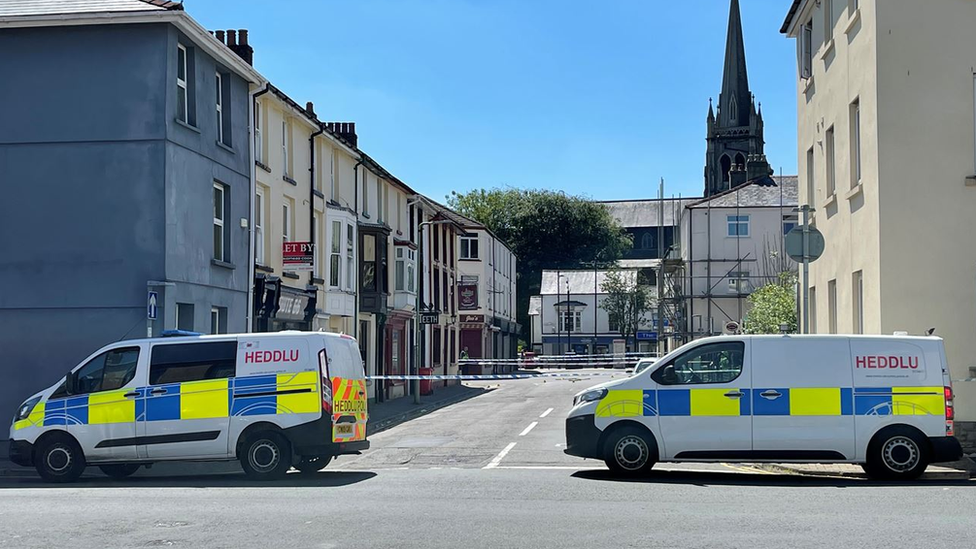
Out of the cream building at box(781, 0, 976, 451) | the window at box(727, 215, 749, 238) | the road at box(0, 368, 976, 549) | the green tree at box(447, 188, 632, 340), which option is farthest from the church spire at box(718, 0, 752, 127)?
the road at box(0, 368, 976, 549)

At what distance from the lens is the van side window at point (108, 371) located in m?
14.6

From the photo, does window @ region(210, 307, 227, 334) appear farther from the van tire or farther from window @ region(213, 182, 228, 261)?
the van tire

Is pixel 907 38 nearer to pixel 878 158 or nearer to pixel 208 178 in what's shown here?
pixel 878 158

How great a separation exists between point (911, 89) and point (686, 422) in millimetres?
7130

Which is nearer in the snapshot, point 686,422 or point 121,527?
point 121,527

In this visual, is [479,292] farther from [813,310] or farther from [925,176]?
[925,176]

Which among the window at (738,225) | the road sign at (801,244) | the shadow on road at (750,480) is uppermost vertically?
the window at (738,225)

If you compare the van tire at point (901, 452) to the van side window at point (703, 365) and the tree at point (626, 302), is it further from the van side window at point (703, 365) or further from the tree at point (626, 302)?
the tree at point (626, 302)

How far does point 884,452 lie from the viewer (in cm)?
1305

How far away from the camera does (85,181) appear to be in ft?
65.4

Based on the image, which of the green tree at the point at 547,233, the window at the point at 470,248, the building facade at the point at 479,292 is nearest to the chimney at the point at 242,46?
the building facade at the point at 479,292

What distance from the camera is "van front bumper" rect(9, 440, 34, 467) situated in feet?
48.1

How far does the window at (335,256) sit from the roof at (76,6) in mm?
11206

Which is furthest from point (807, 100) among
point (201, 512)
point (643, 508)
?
point (201, 512)
